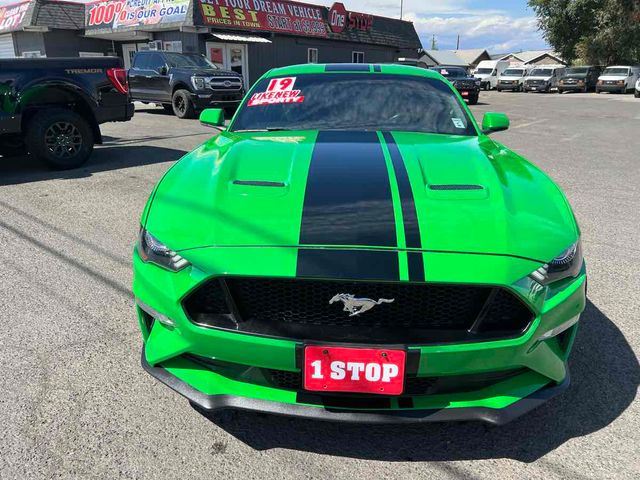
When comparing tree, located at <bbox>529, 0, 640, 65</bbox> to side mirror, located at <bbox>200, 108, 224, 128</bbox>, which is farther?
tree, located at <bbox>529, 0, 640, 65</bbox>

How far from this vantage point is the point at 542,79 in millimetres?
35438

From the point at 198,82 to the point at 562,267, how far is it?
12.7m

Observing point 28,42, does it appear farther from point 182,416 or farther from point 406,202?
point 406,202

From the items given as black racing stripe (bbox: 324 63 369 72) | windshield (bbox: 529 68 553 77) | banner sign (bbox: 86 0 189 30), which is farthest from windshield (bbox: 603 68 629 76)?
black racing stripe (bbox: 324 63 369 72)

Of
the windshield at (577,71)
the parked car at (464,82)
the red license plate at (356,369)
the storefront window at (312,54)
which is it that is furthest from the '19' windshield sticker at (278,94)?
the windshield at (577,71)

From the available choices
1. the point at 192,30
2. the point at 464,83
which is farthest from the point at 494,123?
the point at 464,83

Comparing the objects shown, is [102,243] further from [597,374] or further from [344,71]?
Result: [597,374]

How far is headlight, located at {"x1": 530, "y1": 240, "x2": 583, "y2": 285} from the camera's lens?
5.98 ft

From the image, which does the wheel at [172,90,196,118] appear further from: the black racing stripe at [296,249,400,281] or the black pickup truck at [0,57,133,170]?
the black racing stripe at [296,249,400,281]

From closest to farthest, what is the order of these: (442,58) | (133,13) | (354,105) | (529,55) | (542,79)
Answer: (354,105), (133,13), (542,79), (442,58), (529,55)

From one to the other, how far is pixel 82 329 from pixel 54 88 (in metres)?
5.24

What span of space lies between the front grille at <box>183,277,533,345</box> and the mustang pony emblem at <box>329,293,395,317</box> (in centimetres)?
1

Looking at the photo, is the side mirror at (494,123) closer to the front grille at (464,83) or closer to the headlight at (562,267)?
the headlight at (562,267)

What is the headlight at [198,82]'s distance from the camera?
43.0 feet
